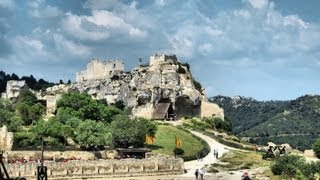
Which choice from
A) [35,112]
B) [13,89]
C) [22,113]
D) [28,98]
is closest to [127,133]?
[35,112]

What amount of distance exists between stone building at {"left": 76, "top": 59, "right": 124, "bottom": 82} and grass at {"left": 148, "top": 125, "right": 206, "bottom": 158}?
4580 cm

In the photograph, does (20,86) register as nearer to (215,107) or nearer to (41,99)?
(41,99)

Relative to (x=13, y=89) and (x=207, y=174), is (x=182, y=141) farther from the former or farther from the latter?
(x=13, y=89)

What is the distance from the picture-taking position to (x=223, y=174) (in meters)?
66.8

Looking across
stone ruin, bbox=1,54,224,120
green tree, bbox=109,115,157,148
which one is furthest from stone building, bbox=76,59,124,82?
green tree, bbox=109,115,157,148

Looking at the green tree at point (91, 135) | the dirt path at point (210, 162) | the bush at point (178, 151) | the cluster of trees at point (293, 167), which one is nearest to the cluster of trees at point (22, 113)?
the green tree at point (91, 135)

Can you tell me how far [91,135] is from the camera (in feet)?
248

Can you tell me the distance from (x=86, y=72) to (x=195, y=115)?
4052 centimetres

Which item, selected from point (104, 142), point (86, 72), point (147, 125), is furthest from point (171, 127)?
point (86, 72)

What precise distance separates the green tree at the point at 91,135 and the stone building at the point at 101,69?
64590mm

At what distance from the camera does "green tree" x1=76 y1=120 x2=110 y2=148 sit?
75.2m

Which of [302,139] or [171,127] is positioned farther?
[302,139]

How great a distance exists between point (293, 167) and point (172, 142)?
95.9ft

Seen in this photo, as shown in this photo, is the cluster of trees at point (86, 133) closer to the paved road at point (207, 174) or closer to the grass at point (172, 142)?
the grass at point (172, 142)
